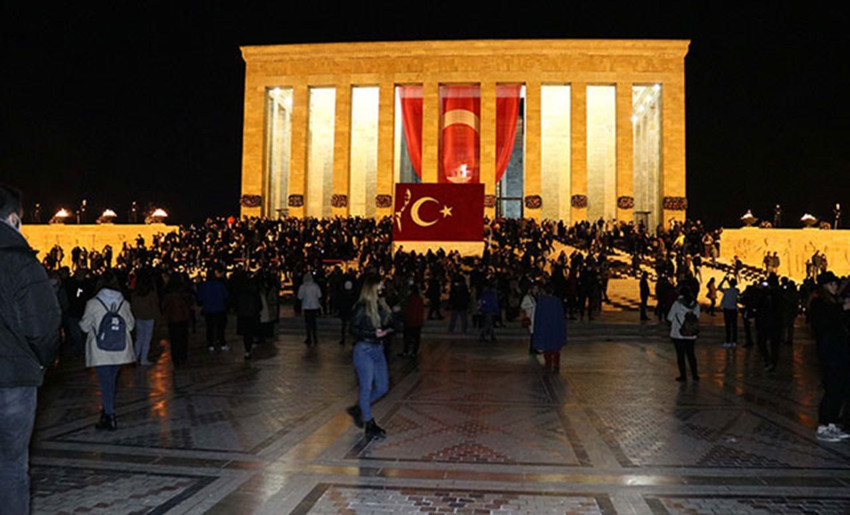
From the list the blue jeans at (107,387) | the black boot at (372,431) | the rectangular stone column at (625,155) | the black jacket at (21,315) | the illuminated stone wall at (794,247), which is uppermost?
the rectangular stone column at (625,155)

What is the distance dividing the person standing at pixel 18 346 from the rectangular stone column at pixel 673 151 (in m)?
39.5

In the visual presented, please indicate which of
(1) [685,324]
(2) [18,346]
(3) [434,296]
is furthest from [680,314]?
(3) [434,296]

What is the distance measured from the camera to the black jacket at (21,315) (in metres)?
3.24

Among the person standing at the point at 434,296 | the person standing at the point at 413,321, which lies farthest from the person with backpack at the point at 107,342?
the person standing at the point at 434,296

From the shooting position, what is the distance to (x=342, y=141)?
4209cm

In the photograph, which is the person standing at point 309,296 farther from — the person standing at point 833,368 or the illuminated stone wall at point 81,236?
the illuminated stone wall at point 81,236

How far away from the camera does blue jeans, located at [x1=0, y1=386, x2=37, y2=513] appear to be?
3.22m

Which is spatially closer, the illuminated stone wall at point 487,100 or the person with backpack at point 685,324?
the person with backpack at point 685,324

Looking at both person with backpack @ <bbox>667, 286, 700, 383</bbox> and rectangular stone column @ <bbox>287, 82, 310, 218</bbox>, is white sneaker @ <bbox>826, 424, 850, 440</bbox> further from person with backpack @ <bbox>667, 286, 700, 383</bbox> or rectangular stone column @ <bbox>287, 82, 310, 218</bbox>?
rectangular stone column @ <bbox>287, 82, 310, 218</bbox>

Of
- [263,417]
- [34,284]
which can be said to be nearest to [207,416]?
[263,417]

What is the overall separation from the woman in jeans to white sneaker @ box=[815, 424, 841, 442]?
15.4 feet

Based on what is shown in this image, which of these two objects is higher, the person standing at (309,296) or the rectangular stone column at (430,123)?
the rectangular stone column at (430,123)

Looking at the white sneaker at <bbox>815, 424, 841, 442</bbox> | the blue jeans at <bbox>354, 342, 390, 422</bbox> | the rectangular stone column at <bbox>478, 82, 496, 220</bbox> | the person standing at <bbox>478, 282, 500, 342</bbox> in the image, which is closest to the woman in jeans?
the blue jeans at <bbox>354, 342, 390, 422</bbox>

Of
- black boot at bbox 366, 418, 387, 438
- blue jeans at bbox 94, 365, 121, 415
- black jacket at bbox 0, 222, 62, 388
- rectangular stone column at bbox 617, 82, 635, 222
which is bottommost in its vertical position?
black boot at bbox 366, 418, 387, 438
